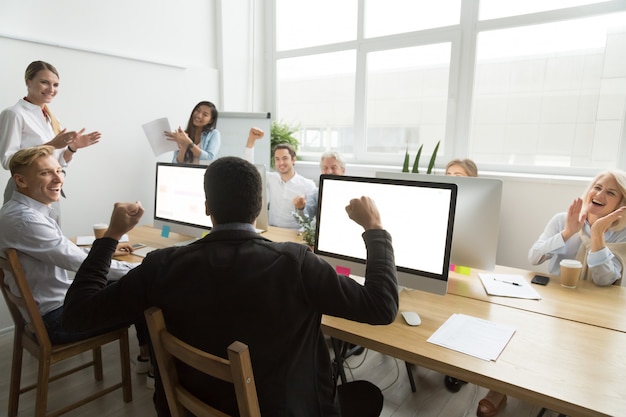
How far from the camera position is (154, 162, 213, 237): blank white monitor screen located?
2248mm

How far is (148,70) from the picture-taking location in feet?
12.1

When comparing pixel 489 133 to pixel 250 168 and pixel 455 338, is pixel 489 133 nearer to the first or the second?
pixel 455 338

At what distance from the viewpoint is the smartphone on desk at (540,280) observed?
6.09 ft

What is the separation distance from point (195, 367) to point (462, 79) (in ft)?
11.7

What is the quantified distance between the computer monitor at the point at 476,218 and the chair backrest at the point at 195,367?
1.13 m

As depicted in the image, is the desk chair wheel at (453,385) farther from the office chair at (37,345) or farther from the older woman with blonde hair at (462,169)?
the office chair at (37,345)

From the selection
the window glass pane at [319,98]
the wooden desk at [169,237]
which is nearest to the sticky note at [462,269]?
the wooden desk at [169,237]

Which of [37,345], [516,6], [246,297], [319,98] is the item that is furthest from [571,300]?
[319,98]

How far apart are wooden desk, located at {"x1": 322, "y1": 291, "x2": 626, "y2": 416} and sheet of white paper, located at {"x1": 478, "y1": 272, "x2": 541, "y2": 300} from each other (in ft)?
0.51

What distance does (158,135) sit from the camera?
3.34 m

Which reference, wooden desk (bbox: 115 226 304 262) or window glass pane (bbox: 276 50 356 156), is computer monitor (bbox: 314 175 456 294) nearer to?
wooden desk (bbox: 115 226 304 262)

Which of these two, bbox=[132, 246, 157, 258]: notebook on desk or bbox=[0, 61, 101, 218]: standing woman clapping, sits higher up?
bbox=[0, 61, 101, 218]: standing woman clapping

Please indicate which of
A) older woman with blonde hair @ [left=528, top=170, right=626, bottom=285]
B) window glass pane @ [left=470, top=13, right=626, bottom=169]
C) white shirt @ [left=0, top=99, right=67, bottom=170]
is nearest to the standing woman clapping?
white shirt @ [left=0, top=99, right=67, bottom=170]

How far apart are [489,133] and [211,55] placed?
2.88 m
